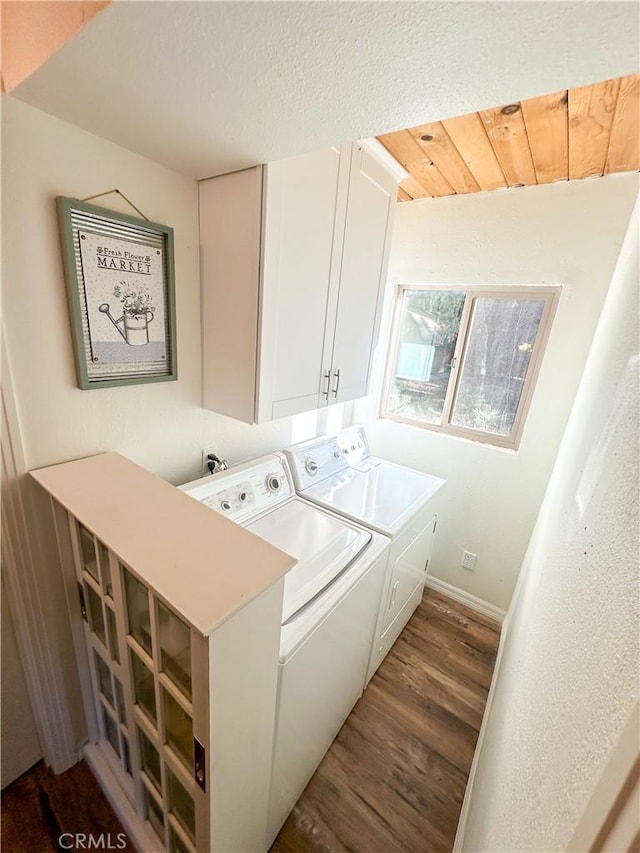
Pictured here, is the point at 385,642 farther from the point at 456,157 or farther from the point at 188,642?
the point at 456,157

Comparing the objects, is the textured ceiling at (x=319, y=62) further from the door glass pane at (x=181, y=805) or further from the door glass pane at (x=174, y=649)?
the door glass pane at (x=181, y=805)

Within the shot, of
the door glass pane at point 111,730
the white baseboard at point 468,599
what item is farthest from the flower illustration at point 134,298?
the white baseboard at point 468,599

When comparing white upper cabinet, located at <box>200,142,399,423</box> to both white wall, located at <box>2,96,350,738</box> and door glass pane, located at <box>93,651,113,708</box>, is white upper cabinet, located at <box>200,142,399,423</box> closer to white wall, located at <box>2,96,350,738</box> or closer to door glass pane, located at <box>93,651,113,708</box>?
white wall, located at <box>2,96,350,738</box>

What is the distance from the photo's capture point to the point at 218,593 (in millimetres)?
694

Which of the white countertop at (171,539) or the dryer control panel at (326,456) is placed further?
the dryer control panel at (326,456)

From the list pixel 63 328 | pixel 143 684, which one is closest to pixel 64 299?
pixel 63 328

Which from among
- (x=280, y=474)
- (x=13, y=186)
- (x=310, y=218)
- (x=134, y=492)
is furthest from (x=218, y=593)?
(x=310, y=218)

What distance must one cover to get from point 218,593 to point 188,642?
0.58 ft

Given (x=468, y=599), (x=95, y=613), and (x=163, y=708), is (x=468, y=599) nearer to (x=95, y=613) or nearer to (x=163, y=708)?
(x=163, y=708)

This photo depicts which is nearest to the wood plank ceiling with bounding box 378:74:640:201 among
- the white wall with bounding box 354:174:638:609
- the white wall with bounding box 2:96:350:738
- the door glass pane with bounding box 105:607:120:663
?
the white wall with bounding box 354:174:638:609

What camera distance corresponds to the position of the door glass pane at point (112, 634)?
3.23 feet

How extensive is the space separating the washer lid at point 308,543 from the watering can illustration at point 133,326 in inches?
33.2

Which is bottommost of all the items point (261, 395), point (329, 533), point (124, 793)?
point (124, 793)

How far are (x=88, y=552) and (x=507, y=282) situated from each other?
2.31m
